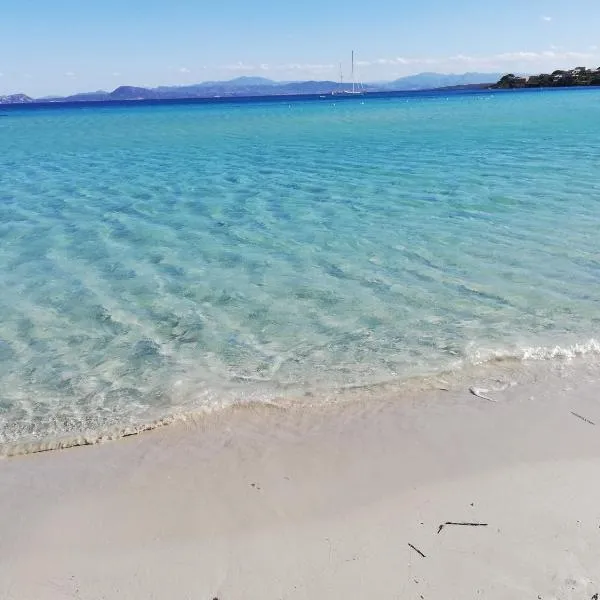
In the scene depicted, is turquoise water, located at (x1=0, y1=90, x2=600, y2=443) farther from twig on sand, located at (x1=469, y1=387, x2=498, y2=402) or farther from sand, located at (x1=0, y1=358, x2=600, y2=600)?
sand, located at (x1=0, y1=358, x2=600, y2=600)

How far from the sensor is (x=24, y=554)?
376 cm

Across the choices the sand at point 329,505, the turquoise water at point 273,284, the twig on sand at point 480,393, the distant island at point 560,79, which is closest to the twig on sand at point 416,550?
the sand at point 329,505

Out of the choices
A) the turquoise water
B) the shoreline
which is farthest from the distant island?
the shoreline

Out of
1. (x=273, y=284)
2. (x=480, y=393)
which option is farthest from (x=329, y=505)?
(x=273, y=284)

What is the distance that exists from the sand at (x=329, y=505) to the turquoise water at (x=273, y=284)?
2.30 feet

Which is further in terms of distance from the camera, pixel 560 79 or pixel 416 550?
pixel 560 79

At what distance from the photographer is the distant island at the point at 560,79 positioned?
5384 inches

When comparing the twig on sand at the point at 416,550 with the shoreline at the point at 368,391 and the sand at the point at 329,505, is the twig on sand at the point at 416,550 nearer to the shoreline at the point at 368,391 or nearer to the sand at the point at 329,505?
the sand at the point at 329,505

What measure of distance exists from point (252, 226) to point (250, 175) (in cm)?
733

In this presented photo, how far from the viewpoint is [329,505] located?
4070 mm

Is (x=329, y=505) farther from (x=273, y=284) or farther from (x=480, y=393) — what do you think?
(x=273, y=284)

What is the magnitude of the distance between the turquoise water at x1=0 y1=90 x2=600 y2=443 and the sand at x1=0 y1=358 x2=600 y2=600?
70 centimetres

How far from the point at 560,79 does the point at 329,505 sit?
544ft

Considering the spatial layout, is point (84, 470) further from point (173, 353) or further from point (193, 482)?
point (173, 353)
